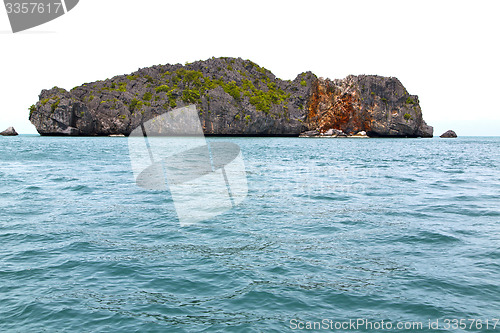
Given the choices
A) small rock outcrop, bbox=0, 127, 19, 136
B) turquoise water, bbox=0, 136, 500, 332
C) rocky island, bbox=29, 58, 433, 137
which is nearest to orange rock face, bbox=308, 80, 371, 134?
rocky island, bbox=29, 58, 433, 137

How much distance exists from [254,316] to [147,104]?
118087 millimetres

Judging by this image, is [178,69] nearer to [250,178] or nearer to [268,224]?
[250,178]

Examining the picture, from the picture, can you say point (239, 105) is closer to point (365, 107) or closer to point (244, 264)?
point (365, 107)

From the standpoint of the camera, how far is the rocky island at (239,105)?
11106cm

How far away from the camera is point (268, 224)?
10875 millimetres

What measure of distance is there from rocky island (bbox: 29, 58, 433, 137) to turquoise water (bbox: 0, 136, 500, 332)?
103m

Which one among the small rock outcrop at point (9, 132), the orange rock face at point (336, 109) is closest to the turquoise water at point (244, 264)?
the orange rock face at point (336, 109)

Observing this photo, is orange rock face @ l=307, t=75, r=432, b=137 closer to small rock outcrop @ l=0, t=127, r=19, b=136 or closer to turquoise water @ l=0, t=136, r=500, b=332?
small rock outcrop @ l=0, t=127, r=19, b=136

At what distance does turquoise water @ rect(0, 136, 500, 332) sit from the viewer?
567cm

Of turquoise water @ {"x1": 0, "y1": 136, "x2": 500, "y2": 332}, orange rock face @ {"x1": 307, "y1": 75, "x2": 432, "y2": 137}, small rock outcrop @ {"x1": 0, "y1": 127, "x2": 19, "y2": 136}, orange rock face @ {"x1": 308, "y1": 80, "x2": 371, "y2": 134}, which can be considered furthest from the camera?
orange rock face @ {"x1": 308, "y1": 80, "x2": 371, "y2": 134}

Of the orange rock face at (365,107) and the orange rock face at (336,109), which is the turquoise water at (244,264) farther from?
the orange rock face at (365,107)

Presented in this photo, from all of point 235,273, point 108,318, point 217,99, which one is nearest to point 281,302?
point 235,273

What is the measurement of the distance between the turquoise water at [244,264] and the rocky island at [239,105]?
103381 mm

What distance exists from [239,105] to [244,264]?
11693 centimetres
